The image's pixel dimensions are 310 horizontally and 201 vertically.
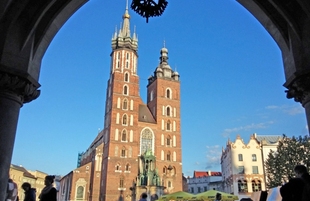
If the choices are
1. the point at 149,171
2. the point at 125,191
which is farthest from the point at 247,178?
the point at 125,191

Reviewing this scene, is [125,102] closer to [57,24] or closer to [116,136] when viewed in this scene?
[116,136]

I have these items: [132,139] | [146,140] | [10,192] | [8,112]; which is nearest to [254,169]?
[146,140]

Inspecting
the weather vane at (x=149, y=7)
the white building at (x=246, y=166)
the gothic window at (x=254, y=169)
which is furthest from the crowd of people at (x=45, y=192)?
the gothic window at (x=254, y=169)

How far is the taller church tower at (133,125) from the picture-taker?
48.3m

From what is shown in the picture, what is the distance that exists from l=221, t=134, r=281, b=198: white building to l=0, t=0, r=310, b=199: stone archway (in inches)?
1692

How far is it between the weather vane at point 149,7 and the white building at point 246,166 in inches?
1785

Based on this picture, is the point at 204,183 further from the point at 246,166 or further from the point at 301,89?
the point at 301,89

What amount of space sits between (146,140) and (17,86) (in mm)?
48572

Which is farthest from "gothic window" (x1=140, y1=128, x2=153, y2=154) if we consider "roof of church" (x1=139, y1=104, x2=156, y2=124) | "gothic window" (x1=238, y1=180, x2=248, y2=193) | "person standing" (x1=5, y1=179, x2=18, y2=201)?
"person standing" (x1=5, y1=179, x2=18, y2=201)

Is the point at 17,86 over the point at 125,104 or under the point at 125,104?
under

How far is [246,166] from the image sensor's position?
46.2 m

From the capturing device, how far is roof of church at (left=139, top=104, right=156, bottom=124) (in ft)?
181

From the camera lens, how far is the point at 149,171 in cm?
4559

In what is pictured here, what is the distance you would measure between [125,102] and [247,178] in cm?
2409
